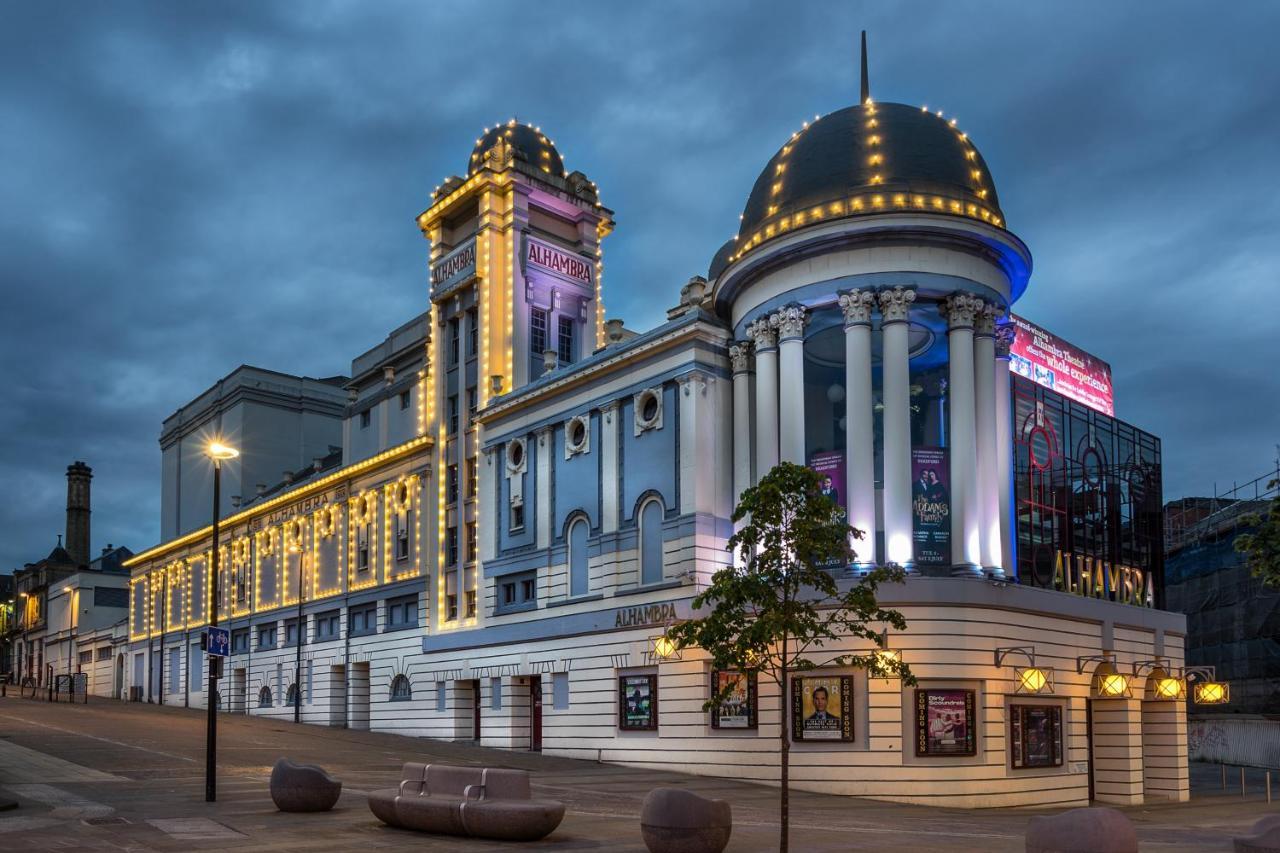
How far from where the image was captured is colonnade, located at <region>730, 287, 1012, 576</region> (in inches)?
1387

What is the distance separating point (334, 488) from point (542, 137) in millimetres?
20556

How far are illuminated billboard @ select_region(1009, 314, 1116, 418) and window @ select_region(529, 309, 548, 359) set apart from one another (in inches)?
795

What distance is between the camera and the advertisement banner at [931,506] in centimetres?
3544

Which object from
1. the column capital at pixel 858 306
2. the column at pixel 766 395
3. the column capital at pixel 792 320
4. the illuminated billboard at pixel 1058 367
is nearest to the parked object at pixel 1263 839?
the column capital at pixel 858 306

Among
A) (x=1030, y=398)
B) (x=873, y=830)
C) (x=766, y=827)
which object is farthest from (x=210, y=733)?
(x=1030, y=398)

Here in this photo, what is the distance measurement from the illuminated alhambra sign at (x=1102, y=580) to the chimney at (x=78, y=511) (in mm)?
124439

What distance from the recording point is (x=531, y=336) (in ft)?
175

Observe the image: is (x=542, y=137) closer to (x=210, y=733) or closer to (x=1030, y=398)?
(x=1030, y=398)

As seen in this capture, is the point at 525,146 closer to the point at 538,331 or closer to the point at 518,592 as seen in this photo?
the point at 538,331

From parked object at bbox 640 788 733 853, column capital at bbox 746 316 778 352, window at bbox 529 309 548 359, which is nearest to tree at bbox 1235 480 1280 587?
parked object at bbox 640 788 733 853

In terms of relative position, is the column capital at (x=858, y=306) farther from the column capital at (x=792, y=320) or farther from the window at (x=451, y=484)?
the window at (x=451, y=484)

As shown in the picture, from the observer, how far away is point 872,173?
3719 cm

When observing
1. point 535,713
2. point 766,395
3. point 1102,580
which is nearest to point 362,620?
point 535,713

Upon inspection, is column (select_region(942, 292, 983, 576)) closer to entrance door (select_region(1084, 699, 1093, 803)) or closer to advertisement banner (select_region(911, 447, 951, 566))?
advertisement banner (select_region(911, 447, 951, 566))
